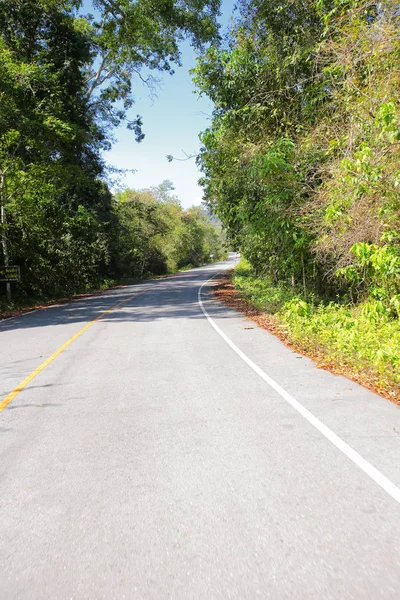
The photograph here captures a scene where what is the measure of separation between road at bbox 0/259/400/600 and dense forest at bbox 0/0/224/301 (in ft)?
50.1

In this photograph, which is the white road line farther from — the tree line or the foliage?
the foliage

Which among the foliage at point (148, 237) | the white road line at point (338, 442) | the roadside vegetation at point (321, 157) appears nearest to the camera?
the white road line at point (338, 442)

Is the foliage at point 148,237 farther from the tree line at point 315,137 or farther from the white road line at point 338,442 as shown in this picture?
the white road line at point 338,442

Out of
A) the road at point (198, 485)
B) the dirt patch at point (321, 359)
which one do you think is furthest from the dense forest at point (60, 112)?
the road at point (198, 485)

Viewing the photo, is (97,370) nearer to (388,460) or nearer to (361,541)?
(388,460)

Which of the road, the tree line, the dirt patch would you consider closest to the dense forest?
the tree line

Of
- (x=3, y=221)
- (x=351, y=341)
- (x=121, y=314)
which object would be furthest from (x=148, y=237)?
(x=351, y=341)

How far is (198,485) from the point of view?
3.66m

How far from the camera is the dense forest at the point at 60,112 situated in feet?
61.8

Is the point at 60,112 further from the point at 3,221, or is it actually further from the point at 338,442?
the point at 338,442

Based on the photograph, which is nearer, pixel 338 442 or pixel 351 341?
pixel 338 442

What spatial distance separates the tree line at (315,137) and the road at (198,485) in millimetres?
3708

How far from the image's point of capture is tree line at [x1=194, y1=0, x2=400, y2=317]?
816 cm

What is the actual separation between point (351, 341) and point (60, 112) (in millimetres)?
16465
